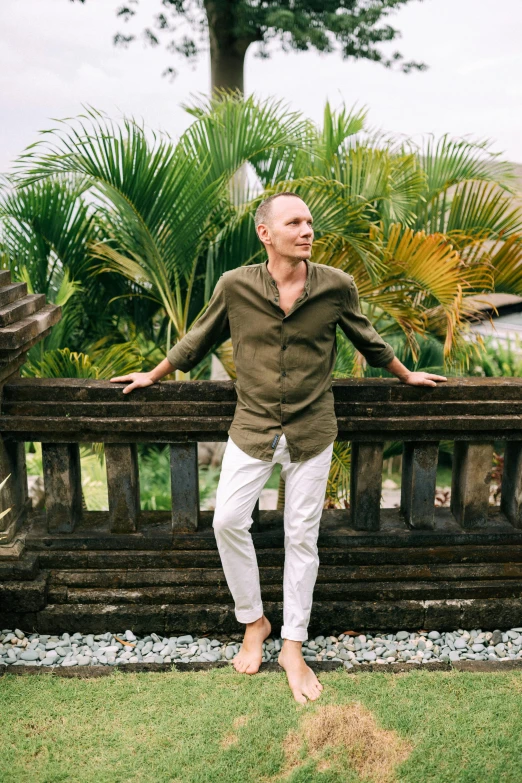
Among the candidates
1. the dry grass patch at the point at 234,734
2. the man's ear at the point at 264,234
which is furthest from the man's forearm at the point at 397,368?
the dry grass patch at the point at 234,734

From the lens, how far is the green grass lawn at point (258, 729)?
245cm

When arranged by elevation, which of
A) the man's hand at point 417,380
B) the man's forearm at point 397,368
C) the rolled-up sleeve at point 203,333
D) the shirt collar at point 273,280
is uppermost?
the shirt collar at point 273,280

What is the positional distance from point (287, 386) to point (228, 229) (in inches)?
92.9

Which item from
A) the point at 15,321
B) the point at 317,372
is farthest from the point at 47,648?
the point at 317,372

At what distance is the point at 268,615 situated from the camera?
3242 mm

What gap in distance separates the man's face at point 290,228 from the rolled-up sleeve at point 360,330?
0.25m

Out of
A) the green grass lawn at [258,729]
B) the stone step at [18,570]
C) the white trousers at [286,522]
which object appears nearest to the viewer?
the green grass lawn at [258,729]

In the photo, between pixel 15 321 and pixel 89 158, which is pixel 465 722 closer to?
pixel 15 321

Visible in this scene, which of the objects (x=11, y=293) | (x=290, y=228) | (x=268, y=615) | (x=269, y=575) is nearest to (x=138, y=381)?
(x=11, y=293)

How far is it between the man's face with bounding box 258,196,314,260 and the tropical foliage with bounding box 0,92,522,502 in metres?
1.73

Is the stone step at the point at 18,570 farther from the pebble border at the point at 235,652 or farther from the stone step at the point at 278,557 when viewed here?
the pebble border at the point at 235,652

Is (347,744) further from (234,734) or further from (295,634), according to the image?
(295,634)

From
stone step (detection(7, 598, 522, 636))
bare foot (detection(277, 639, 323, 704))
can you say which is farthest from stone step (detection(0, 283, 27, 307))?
bare foot (detection(277, 639, 323, 704))

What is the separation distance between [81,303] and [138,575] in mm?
3046
